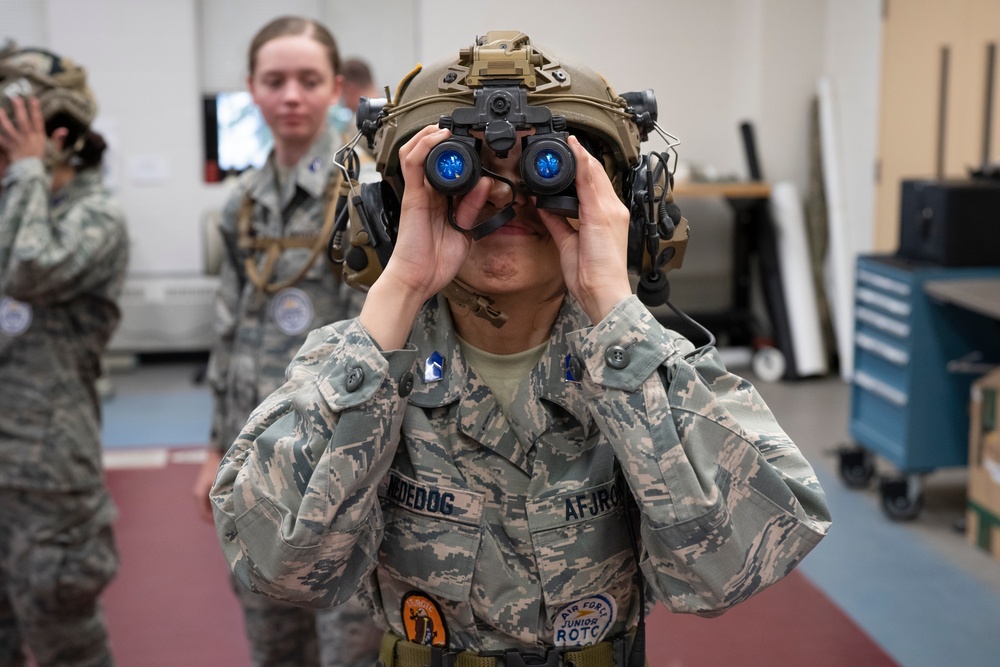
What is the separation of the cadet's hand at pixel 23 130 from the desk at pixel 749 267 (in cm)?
437

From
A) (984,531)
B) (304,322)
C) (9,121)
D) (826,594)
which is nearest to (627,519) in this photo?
(304,322)

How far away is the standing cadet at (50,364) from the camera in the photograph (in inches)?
98.4

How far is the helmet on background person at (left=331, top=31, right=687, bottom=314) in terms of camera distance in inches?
47.3

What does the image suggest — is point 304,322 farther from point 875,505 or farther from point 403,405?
point 875,505

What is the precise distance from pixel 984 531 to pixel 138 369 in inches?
209

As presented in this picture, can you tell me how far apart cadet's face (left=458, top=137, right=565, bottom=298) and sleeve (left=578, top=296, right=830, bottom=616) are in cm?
11

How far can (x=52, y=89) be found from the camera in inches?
102

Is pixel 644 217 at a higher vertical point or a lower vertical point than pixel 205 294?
higher

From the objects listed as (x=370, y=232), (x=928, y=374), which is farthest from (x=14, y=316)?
(x=928, y=374)

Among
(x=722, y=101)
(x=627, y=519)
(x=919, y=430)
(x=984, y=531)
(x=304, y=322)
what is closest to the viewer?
(x=627, y=519)

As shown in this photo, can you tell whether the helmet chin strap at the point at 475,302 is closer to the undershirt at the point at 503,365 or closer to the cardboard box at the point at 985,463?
the undershirt at the point at 503,365

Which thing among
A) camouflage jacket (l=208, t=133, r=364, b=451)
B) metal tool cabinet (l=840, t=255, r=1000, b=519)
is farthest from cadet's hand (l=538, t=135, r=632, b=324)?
metal tool cabinet (l=840, t=255, r=1000, b=519)

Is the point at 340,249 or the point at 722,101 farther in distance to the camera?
the point at 722,101

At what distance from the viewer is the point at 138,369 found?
7133 millimetres
